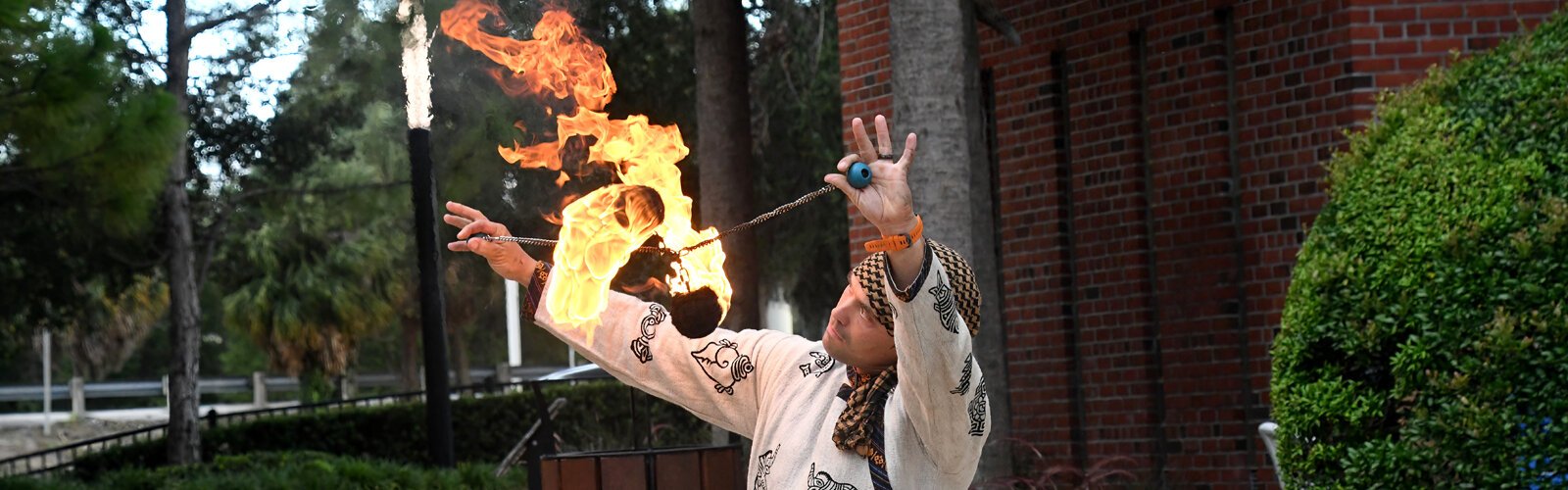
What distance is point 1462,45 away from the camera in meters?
7.54

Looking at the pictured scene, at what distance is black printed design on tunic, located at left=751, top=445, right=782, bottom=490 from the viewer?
11.9 feet

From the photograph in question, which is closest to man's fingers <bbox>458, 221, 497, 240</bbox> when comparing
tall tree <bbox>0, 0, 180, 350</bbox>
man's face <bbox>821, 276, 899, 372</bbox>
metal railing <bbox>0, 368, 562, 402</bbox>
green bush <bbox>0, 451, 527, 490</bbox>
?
man's face <bbox>821, 276, 899, 372</bbox>

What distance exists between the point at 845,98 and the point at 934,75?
7.79 feet

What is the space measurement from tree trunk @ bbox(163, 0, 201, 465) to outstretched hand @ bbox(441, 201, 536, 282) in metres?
13.9

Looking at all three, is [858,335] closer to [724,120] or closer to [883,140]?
[883,140]

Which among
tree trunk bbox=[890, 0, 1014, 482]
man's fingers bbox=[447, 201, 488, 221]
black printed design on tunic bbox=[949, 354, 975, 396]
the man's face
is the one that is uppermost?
tree trunk bbox=[890, 0, 1014, 482]

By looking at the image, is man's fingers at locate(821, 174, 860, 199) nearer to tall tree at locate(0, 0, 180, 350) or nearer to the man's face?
the man's face

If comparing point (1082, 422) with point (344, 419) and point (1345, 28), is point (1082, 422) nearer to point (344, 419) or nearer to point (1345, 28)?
point (1345, 28)

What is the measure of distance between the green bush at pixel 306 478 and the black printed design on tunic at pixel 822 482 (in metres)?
9.02

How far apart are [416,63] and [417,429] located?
1305 centimetres

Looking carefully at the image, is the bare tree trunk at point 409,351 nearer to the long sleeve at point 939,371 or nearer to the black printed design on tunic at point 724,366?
the black printed design on tunic at point 724,366

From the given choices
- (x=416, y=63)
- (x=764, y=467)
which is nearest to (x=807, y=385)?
(x=764, y=467)

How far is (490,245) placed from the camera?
13.2 feet

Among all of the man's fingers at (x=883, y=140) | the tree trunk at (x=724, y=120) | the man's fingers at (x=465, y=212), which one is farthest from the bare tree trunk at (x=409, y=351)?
the man's fingers at (x=883, y=140)
